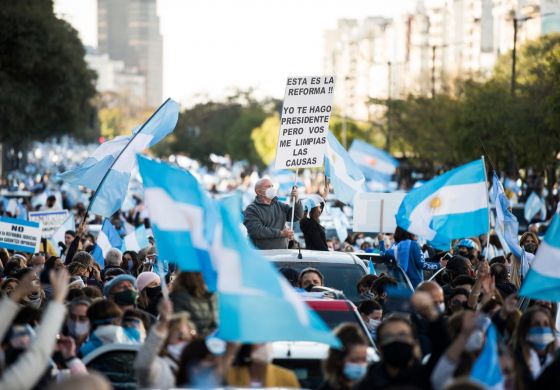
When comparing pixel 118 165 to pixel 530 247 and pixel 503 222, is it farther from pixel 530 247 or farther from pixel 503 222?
pixel 530 247

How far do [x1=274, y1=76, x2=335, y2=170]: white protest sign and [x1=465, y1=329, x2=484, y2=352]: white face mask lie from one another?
866 cm

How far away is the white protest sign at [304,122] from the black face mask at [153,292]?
465 centimetres

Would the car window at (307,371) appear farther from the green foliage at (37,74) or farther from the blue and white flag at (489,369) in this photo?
the green foliage at (37,74)

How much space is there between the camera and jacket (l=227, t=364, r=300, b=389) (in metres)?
7.62

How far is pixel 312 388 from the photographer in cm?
904

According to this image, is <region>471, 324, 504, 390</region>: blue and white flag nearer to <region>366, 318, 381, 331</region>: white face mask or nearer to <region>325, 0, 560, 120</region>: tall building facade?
<region>366, 318, 381, 331</region>: white face mask

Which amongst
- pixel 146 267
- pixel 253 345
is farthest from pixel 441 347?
pixel 146 267

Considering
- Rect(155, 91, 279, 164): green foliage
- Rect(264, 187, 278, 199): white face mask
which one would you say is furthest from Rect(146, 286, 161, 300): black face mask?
Rect(155, 91, 279, 164): green foliage

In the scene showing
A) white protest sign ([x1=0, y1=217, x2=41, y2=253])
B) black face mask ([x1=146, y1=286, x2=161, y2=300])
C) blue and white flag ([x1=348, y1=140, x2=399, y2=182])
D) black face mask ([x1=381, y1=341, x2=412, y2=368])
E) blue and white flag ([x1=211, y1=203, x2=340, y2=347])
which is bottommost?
blue and white flag ([x1=348, y1=140, x2=399, y2=182])

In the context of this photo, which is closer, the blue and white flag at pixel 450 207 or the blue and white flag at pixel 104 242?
the blue and white flag at pixel 450 207

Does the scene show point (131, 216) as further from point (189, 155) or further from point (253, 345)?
point (189, 155)

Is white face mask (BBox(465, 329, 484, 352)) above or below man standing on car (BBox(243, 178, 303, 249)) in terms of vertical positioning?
above

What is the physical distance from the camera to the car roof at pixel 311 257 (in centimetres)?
1277

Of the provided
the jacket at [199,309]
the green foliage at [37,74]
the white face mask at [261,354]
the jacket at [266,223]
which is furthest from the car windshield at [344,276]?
the green foliage at [37,74]
